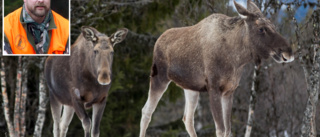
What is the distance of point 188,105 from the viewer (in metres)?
7.57

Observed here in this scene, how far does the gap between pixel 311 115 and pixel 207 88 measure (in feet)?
6.96

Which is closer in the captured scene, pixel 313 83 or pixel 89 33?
pixel 89 33

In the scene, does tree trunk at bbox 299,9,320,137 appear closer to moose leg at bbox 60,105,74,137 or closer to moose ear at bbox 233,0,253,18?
moose ear at bbox 233,0,253,18

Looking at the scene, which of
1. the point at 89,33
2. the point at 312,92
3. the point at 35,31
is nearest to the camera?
the point at 89,33

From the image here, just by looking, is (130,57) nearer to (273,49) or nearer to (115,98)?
(115,98)

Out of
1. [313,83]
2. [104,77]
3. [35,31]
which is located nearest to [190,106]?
[104,77]

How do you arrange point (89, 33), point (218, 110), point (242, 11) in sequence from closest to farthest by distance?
point (242, 11) → point (218, 110) → point (89, 33)

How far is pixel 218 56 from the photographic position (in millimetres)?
6684

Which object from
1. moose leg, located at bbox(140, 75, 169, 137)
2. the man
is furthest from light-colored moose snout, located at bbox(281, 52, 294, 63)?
the man

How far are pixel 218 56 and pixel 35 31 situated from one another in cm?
247

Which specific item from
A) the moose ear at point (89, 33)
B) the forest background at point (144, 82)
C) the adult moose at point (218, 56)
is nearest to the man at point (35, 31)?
the moose ear at point (89, 33)

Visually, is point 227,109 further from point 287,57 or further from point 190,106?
point 287,57

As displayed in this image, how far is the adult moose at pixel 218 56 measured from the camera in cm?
640

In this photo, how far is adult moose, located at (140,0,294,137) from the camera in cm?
640
